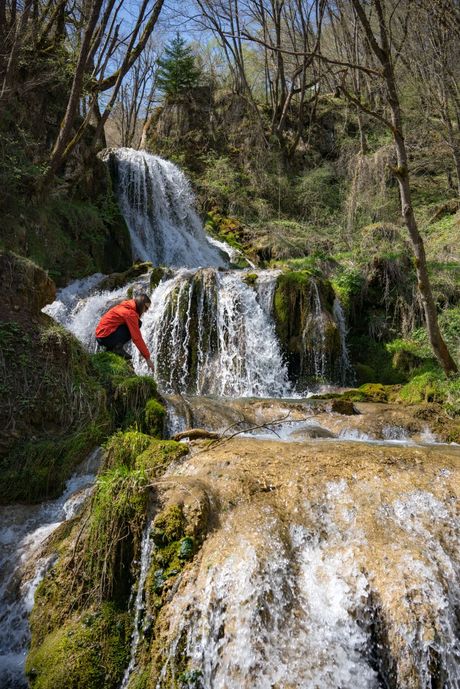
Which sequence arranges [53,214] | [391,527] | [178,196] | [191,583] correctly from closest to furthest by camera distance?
[191,583], [391,527], [53,214], [178,196]

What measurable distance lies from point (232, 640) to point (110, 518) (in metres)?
1.14

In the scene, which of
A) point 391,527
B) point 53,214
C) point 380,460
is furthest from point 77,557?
point 53,214

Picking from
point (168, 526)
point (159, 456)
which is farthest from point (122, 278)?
point (168, 526)

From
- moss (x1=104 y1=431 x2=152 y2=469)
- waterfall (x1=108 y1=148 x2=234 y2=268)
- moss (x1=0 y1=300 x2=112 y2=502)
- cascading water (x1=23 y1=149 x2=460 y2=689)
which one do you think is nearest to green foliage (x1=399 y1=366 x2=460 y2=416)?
cascading water (x1=23 y1=149 x2=460 y2=689)

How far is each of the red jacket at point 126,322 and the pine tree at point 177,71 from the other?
21.3m

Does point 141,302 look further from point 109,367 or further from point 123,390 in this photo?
point 123,390

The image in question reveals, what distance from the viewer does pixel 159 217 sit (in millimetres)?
16938

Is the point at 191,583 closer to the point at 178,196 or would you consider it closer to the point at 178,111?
the point at 178,196

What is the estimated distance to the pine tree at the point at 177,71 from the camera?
23.5m

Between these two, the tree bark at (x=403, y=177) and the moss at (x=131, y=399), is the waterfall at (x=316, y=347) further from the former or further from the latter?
the moss at (x=131, y=399)

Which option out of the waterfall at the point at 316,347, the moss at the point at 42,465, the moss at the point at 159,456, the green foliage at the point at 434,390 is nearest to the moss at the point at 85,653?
the moss at the point at 159,456

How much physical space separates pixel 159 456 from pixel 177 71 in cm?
2442

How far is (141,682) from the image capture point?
9.06 ft

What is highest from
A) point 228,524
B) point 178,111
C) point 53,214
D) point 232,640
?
point 178,111
